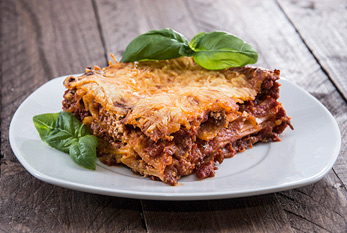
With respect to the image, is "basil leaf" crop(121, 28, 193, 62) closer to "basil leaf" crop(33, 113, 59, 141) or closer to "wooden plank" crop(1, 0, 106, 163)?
"basil leaf" crop(33, 113, 59, 141)

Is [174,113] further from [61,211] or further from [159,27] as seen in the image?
[159,27]

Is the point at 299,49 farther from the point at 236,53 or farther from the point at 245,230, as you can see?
the point at 245,230

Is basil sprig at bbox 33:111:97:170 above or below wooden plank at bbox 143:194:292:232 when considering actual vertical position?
above

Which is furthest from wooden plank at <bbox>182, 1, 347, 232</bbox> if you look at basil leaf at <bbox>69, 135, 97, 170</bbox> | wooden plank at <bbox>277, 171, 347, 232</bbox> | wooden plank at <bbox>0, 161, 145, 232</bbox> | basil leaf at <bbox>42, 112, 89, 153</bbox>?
basil leaf at <bbox>42, 112, 89, 153</bbox>

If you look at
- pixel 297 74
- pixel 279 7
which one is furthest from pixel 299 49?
pixel 279 7

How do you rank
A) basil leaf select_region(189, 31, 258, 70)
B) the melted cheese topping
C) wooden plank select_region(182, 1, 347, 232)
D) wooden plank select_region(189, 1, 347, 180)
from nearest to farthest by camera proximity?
the melted cheese topping, wooden plank select_region(182, 1, 347, 232), basil leaf select_region(189, 31, 258, 70), wooden plank select_region(189, 1, 347, 180)

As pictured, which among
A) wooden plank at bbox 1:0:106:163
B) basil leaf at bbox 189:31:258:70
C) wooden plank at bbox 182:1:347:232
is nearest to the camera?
wooden plank at bbox 182:1:347:232

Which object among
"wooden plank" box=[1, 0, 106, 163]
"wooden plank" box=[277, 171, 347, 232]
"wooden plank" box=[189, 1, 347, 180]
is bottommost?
"wooden plank" box=[189, 1, 347, 180]
